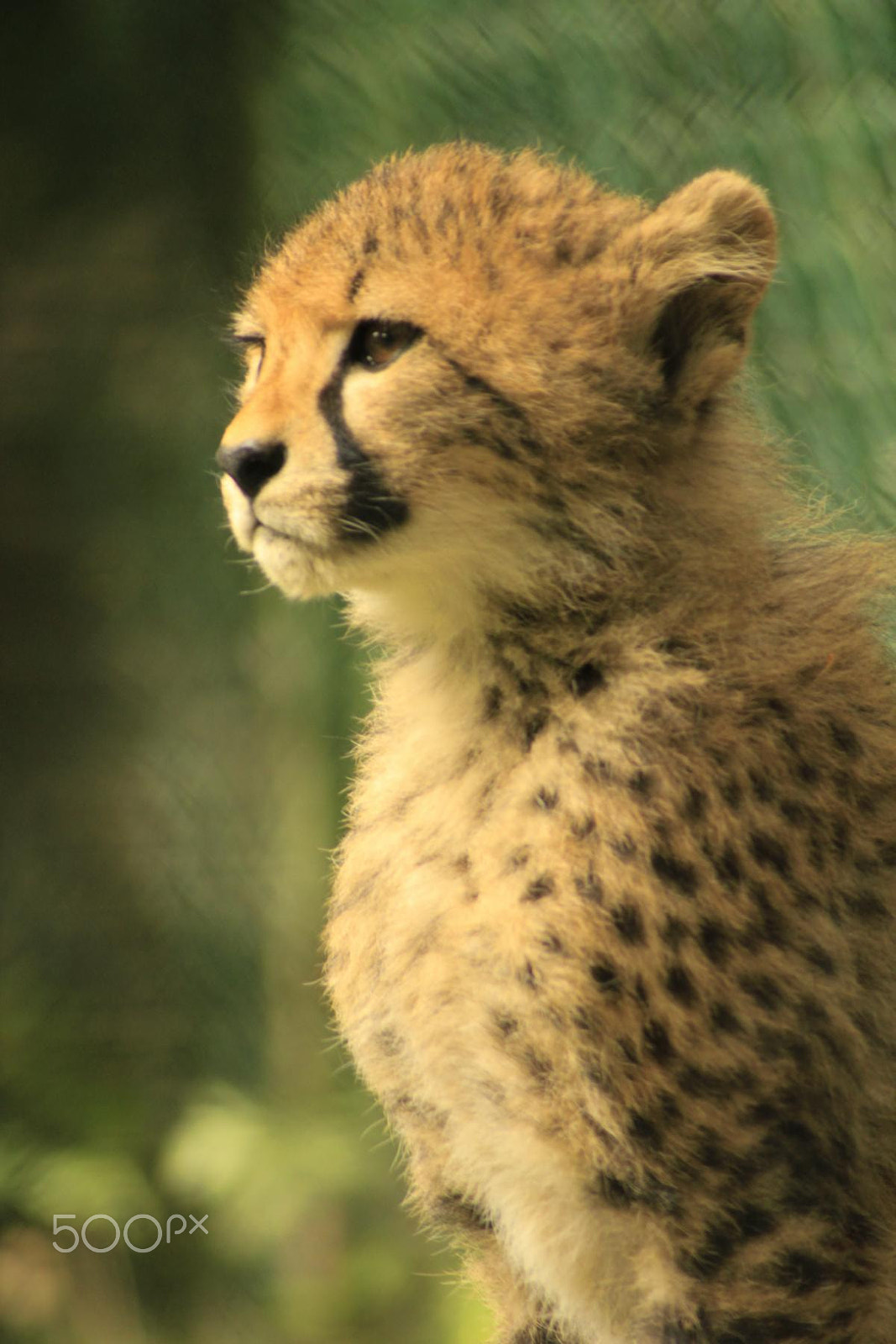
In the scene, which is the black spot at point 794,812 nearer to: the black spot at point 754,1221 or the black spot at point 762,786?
the black spot at point 762,786

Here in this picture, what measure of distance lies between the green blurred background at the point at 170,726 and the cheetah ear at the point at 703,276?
0.75 metres

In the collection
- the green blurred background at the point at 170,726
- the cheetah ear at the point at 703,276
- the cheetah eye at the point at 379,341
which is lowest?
the green blurred background at the point at 170,726

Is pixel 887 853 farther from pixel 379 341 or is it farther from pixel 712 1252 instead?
pixel 379 341

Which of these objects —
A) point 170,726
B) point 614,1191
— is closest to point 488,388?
point 614,1191

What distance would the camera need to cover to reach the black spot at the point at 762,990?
3.58ft

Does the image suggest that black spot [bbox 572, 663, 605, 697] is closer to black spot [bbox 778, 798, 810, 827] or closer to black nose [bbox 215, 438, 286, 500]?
black spot [bbox 778, 798, 810, 827]

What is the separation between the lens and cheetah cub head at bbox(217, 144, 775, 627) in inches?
44.5

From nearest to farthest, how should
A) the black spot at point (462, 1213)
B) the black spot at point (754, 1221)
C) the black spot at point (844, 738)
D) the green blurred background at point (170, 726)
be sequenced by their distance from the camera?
the black spot at point (754, 1221) < the black spot at point (844, 738) < the black spot at point (462, 1213) < the green blurred background at point (170, 726)

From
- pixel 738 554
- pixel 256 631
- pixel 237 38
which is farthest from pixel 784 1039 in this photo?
pixel 237 38

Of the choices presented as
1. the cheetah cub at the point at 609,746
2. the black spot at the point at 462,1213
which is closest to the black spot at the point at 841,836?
the cheetah cub at the point at 609,746

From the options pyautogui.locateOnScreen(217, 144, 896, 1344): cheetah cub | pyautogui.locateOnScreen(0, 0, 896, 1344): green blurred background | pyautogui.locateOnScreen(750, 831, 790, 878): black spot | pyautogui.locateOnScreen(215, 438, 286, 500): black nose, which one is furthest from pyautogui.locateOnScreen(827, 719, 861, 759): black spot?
pyautogui.locateOnScreen(0, 0, 896, 1344): green blurred background

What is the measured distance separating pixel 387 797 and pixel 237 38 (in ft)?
4.34

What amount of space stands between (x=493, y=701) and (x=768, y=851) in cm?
24

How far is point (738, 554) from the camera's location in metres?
1.22
